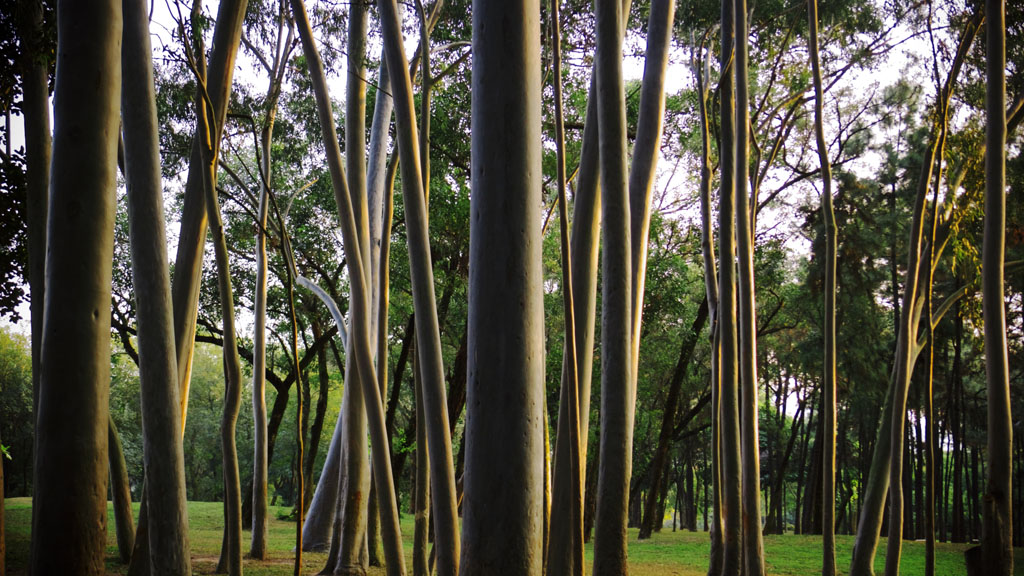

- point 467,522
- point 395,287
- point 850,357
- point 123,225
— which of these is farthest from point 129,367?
point 467,522

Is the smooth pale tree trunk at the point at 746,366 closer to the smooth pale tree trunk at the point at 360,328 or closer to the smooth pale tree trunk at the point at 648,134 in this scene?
the smooth pale tree trunk at the point at 648,134

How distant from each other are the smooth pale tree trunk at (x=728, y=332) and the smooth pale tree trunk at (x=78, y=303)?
150 inches

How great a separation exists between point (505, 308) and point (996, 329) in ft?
12.6

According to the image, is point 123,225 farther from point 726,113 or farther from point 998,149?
point 998,149

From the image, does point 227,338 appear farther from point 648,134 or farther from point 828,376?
point 828,376

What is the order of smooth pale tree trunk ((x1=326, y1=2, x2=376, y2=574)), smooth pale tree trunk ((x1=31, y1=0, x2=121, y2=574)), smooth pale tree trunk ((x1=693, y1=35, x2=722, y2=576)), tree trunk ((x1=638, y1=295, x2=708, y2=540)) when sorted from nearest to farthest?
smooth pale tree trunk ((x1=31, y1=0, x2=121, y2=574)) → smooth pale tree trunk ((x1=693, y1=35, x2=722, y2=576)) → smooth pale tree trunk ((x1=326, y1=2, x2=376, y2=574)) → tree trunk ((x1=638, y1=295, x2=708, y2=540))

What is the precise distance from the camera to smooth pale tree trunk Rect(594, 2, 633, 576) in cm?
384

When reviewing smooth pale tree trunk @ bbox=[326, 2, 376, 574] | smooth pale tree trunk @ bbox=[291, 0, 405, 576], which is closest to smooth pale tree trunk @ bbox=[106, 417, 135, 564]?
smooth pale tree trunk @ bbox=[326, 2, 376, 574]

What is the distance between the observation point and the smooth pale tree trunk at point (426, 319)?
405cm

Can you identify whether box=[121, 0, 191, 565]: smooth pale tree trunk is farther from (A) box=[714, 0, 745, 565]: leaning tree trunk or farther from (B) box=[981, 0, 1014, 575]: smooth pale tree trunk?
(B) box=[981, 0, 1014, 575]: smooth pale tree trunk

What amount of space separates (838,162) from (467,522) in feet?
53.5

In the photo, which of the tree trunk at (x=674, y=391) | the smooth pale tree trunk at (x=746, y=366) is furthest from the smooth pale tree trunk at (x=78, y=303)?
the tree trunk at (x=674, y=391)

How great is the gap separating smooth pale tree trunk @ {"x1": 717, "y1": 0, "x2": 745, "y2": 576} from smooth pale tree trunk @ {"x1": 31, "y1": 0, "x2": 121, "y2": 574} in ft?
12.5

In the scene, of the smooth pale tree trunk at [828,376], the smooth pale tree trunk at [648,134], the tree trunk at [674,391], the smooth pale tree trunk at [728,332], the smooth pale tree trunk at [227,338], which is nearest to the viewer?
the smooth pale tree trunk at [227,338]
